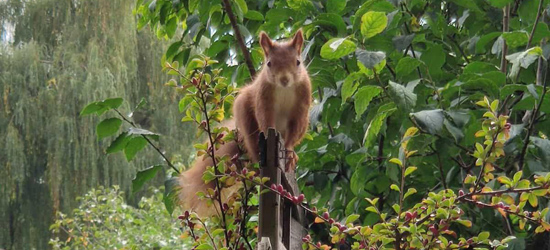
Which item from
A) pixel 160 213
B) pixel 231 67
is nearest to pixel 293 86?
pixel 231 67

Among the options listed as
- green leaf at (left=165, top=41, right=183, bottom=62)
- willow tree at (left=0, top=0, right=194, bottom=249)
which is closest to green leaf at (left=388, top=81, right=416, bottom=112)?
green leaf at (left=165, top=41, right=183, bottom=62)

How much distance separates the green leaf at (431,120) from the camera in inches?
63.8

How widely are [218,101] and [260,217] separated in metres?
0.28

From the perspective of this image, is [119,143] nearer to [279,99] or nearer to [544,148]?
[279,99]

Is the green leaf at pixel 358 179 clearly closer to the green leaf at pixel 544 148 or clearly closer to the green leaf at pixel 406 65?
the green leaf at pixel 406 65

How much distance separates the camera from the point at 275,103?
1839 millimetres

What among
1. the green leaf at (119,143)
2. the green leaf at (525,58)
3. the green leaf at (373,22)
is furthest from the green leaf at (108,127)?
the green leaf at (525,58)

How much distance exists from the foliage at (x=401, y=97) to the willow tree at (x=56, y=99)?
20.1ft

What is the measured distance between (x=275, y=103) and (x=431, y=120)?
38 centimetres

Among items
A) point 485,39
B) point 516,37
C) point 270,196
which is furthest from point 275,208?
point 485,39

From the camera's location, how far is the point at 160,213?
6.54 meters

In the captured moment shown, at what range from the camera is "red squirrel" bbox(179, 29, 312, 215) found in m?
1.82

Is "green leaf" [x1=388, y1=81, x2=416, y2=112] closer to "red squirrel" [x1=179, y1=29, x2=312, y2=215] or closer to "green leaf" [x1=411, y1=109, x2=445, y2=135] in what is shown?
"green leaf" [x1=411, y1=109, x2=445, y2=135]

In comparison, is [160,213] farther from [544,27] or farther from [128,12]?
[544,27]
